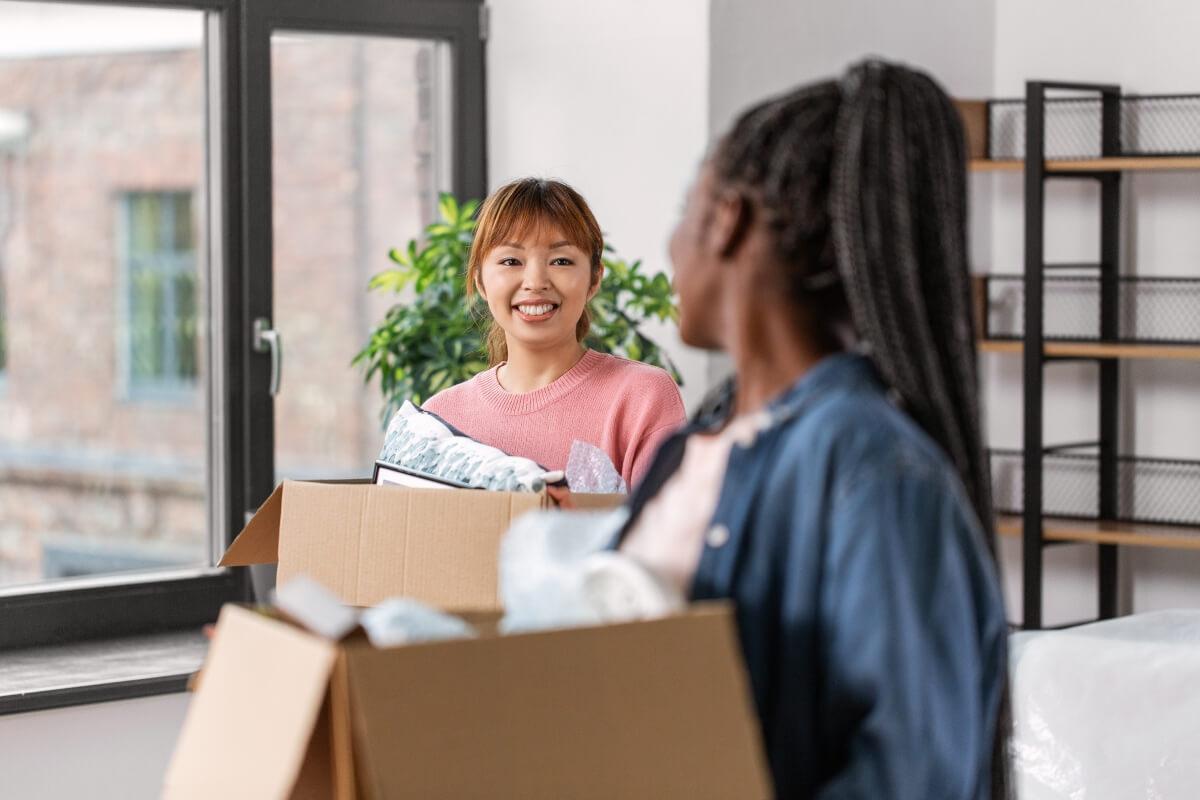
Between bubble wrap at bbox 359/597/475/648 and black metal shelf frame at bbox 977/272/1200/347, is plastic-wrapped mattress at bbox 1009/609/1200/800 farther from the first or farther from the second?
black metal shelf frame at bbox 977/272/1200/347

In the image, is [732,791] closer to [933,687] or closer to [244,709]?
[933,687]

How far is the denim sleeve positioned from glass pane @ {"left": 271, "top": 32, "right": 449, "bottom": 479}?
2.45 m

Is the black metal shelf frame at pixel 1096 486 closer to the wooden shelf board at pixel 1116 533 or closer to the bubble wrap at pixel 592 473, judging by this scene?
the wooden shelf board at pixel 1116 533

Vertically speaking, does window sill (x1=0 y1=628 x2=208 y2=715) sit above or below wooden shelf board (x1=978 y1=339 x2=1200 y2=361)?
below

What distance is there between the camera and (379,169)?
3.41 metres

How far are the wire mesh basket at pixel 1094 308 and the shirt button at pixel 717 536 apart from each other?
2.80 meters

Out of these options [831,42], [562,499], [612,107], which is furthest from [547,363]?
[831,42]

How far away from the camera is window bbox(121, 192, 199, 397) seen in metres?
3.23

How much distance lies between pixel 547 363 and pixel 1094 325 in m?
2.22

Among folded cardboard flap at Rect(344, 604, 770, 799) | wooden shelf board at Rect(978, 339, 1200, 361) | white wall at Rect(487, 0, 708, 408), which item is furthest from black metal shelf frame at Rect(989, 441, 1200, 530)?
folded cardboard flap at Rect(344, 604, 770, 799)

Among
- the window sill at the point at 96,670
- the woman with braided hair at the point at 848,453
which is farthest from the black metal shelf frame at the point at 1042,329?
the woman with braided hair at the point at 848,453

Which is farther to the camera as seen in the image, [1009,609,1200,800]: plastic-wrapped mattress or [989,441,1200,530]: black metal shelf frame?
[989,441,1200,530]: black metal shelf frame

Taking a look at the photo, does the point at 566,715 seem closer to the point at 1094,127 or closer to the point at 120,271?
the point at 120,271

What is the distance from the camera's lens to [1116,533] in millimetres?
3506
